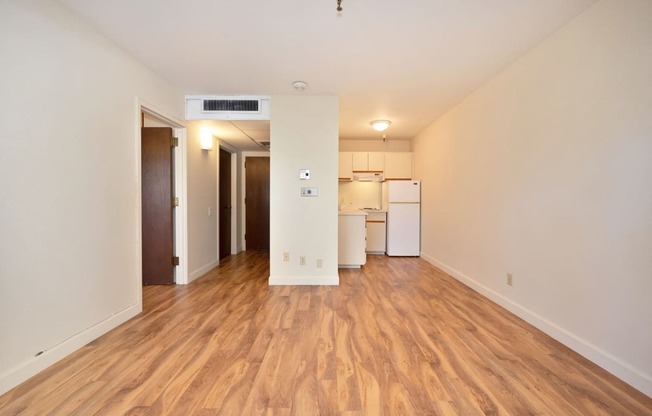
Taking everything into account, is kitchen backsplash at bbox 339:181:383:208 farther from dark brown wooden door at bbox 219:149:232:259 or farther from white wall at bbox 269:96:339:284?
white wall at bbox 269:96:339:284

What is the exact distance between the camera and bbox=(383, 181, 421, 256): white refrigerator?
510cm

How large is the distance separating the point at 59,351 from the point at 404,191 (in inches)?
192

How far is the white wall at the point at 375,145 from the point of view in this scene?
579 centimetres

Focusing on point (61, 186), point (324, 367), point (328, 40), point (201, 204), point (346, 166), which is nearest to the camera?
point (324, 367)

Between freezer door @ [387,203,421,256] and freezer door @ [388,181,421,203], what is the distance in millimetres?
110

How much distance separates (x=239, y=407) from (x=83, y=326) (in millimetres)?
1504

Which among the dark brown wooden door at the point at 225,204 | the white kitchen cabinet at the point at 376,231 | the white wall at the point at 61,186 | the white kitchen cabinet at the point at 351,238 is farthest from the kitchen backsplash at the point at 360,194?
the white wall at the point at 61,186

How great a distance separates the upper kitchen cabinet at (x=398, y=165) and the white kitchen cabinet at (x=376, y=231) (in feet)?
2.85

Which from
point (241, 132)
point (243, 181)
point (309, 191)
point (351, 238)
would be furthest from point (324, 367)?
point (243, 181)

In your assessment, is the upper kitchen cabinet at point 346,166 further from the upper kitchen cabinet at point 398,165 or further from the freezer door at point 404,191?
the freezer door at point 404,191

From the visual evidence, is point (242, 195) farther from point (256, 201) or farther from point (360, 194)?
point (360, 194)

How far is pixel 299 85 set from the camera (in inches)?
119

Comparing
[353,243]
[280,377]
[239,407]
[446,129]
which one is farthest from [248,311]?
[446,129]

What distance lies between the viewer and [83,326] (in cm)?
196
